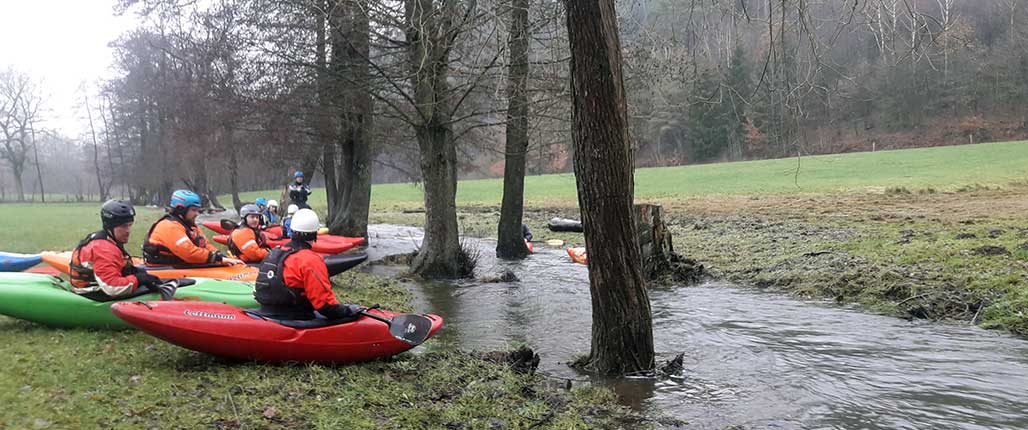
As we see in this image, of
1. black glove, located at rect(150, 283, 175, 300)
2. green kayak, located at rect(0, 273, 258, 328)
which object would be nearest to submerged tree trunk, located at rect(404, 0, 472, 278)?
black glove, located at rect(150, 283, 175, 300)

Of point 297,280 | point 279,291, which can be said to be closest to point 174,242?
point 279,291

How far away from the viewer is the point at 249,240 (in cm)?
1004

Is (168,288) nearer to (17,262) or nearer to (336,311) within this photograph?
(336,311)

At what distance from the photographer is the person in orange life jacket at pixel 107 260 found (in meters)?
6.05

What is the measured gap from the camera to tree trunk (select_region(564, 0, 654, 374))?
17.1ft

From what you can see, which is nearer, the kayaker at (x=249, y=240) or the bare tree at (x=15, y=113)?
the kayaker at (x=249, y=240)

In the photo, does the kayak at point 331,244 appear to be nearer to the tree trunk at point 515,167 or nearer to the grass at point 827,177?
the tree trunk at point 515,167

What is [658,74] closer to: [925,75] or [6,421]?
[925,75]

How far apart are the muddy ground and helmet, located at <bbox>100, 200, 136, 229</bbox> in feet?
26.3

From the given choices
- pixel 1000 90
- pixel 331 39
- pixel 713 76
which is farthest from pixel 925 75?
pixel 1000 90

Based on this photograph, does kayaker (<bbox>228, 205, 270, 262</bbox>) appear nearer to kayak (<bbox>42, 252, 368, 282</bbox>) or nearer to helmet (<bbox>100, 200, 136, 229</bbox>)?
kayak (<bbox>42, 252, 368, 282</bbox>)

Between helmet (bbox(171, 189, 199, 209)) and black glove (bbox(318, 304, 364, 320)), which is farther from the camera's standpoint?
helmet (bbox(171, 189, 199, 209))

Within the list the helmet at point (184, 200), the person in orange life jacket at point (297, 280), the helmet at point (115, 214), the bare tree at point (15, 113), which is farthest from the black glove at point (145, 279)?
the bare tree at point (15, 113)

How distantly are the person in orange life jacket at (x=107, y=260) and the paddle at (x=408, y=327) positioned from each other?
2328 mm
